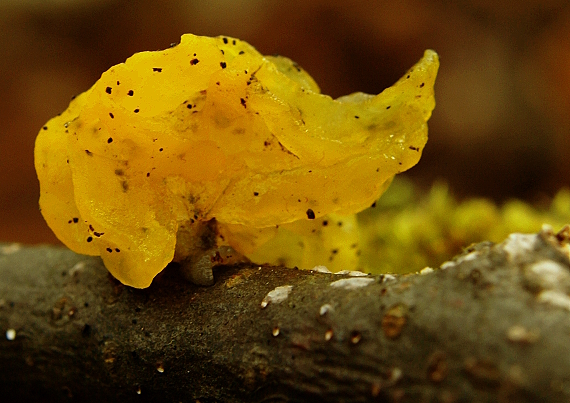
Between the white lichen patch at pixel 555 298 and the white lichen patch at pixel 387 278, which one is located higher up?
the white lichen patch at pixel 387 278

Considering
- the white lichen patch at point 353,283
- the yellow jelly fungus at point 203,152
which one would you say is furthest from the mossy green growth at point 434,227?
the white lichen patch at point 353,283

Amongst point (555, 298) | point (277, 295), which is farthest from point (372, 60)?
point (555, 298)

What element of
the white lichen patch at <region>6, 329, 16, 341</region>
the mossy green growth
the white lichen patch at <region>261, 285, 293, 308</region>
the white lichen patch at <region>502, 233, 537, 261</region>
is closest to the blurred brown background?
the mossy green growth

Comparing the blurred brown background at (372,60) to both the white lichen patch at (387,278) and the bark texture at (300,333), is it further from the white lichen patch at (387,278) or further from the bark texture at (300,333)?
the white lichen patch at (387,278)

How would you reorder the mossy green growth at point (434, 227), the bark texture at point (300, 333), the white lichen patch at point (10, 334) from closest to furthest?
the bark texture at point (300, 333) < the white lichen patch at point (10, 334) < the mossy green growth at point (434, 227)

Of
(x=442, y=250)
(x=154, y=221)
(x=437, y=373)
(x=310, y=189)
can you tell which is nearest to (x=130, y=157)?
(x=154, y=221)

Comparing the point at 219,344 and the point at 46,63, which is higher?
the point at 46,63

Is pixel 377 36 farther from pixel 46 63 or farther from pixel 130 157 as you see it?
pixel 130 157
